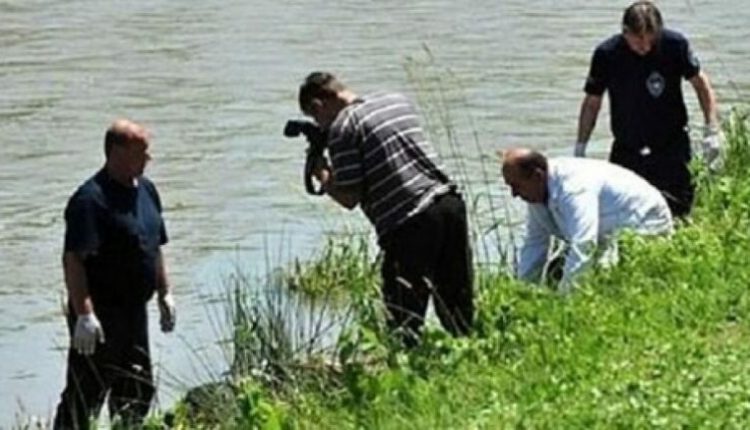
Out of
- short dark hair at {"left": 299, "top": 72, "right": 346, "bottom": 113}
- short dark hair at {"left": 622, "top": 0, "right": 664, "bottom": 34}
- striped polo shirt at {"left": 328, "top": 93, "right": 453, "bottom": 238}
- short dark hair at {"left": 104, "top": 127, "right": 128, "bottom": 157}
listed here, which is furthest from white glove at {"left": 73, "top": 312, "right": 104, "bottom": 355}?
short dark hair at {"left": 622, "top": 0, "right": 664, "bottom": 34}

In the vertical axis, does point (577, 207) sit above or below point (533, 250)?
above

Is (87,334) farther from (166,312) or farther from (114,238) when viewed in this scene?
(166,312)

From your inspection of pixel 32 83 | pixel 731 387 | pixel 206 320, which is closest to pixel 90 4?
pixel 32 83

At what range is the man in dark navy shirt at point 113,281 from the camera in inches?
381

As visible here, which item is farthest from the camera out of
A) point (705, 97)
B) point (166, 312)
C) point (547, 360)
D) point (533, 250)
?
point (705, 97)

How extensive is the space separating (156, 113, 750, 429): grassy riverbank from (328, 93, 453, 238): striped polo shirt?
1.55 feet

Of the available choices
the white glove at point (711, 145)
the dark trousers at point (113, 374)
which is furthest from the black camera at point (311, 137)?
the white glove at point (711, 145)

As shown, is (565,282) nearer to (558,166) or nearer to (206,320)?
(558,166)

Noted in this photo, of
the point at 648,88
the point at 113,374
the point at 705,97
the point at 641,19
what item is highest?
the point at 641,19

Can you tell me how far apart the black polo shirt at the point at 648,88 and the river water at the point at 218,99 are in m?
2.49

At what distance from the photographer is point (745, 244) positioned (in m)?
10.6

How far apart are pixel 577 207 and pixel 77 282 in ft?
8.23

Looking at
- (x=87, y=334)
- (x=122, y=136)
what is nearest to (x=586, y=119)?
(x=122, y=136)

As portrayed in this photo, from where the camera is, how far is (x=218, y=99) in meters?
22.5
